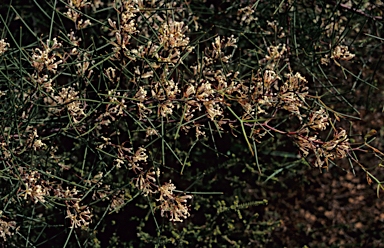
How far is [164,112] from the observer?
76 cm

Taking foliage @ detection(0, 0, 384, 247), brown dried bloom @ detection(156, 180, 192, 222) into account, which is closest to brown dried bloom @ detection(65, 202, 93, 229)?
foliage @ detection(0, 0, 384, 247)

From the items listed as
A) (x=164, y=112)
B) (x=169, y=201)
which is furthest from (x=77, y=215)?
(x=164, y=112)

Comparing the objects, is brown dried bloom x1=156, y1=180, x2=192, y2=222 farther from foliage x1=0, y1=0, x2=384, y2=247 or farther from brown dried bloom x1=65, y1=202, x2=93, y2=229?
brown dried bloom x1=65, y1=202, x2=93, y2=229

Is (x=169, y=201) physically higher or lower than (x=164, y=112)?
lower

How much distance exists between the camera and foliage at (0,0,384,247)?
30.0 inches

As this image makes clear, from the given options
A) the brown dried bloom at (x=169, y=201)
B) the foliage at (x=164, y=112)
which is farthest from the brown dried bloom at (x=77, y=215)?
the brown dried bloom at (x=169, y=201)

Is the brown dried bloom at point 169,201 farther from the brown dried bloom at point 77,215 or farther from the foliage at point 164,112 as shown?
the brown dried bloom at point 77,215

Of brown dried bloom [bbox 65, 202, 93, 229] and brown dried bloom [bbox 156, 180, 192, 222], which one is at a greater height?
brown dried bloom [bbox 156, 180, 192, 222]

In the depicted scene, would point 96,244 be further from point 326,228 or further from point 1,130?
point 326,228

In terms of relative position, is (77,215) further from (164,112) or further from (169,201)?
(164,112)

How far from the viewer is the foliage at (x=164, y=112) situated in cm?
76

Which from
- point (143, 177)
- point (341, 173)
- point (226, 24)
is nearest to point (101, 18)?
point (226, 24)

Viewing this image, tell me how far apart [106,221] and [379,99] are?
1599 mm

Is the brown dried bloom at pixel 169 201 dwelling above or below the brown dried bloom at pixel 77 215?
above
